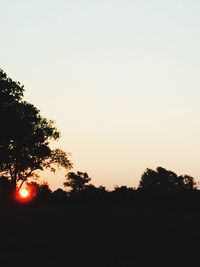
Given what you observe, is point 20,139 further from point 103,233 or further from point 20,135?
point 103,233

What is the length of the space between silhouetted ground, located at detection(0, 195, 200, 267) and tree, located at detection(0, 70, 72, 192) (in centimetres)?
2496

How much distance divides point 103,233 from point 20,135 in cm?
3336

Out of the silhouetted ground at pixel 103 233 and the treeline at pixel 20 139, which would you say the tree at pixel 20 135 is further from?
the silhouetted ground at pixel 103 233

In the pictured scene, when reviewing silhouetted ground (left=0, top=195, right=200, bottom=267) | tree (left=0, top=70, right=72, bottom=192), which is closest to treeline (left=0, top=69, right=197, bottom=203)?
tree (left=0, top=70, right=72, bottom=192)

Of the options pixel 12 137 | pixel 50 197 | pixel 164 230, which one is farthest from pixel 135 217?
pixel 12 137

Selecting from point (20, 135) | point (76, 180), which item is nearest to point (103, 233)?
point (20, 135)

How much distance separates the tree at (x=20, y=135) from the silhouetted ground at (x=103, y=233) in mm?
24965

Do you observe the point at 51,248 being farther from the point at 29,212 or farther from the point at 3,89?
the point at 3,89

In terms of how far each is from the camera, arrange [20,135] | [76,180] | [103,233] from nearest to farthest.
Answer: [103,233]
[20,135]
[76,180]

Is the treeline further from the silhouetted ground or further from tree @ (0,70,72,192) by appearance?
the silhouetted ground

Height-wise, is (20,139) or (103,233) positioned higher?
(20,139)

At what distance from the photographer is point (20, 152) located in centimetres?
5597

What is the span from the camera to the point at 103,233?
22.8 meters

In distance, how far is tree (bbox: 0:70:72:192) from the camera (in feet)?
172
